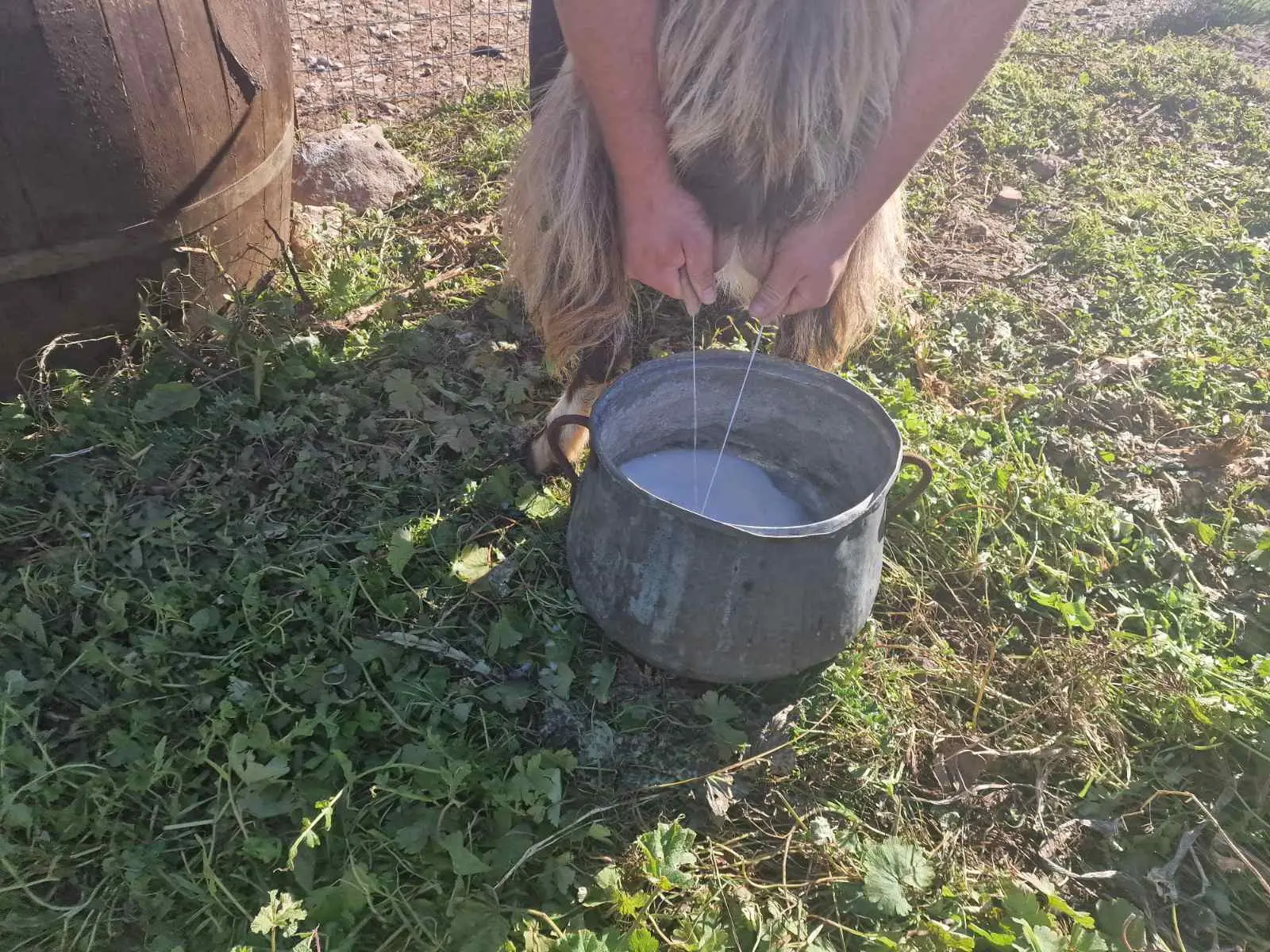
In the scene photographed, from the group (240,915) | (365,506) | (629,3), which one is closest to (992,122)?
(629,3)

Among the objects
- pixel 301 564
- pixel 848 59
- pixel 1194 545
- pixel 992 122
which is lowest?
pixel 1194 545

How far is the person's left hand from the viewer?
189 cm

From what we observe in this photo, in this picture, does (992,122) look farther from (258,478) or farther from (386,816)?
(386,816)

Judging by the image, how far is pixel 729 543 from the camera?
165 centimetres

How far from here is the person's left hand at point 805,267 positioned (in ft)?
6.21

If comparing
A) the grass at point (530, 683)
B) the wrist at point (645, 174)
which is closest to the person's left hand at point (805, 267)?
the wrist at point (645, 174)

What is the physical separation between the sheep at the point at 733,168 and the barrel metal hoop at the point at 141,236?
87cm

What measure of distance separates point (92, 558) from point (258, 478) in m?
0.43

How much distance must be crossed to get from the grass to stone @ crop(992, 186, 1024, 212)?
1.12 meters

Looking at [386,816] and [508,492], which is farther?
[508,492]

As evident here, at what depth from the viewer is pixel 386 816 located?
1680 mm

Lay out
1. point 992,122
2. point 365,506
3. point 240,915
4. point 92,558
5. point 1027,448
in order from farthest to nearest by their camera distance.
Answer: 1. point 992,122
2. point 1027,448
3. point 365,506
4. point 92,558
5. point 240,915

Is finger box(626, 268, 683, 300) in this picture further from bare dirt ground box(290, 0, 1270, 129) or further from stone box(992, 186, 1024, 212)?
stone box(992, 186, 1024, 212)

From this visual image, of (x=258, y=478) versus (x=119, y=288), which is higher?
(x=119, y=288)
